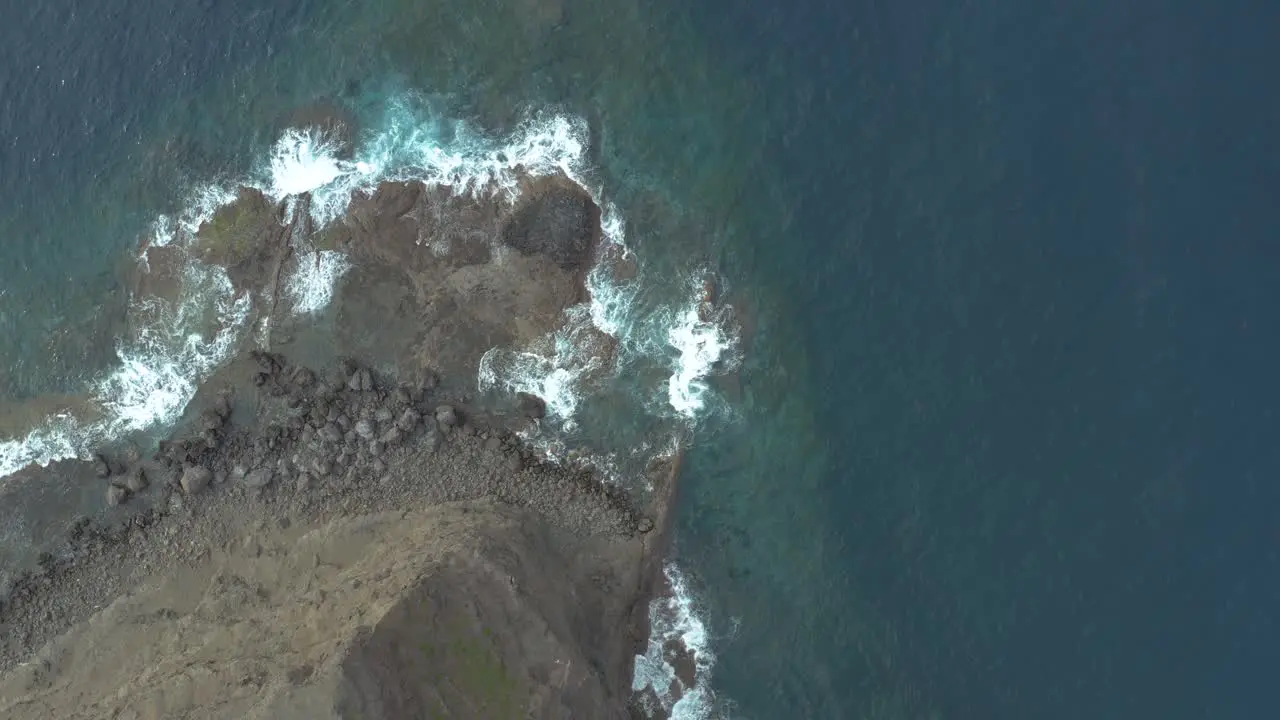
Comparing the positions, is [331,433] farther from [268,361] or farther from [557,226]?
[557,226]

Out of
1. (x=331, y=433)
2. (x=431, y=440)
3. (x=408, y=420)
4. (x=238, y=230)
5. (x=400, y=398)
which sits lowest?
(x=331, y=433)

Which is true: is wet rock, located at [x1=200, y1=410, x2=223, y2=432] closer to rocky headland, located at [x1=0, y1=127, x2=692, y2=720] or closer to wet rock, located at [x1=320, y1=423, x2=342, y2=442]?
rocky headland, located at [x1=0, y1=127, x2=692, y2=720]

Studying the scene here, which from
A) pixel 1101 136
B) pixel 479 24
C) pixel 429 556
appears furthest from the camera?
pixel 479 24

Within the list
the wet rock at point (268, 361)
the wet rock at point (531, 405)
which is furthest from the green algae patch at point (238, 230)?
the wet rock at point (531, 405)

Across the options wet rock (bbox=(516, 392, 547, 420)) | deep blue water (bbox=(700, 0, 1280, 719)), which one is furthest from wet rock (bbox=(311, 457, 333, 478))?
deep blue water (bbox=(700, 0, 1280, 719))

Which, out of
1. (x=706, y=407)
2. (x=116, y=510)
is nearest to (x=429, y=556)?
(x=706, y=407)

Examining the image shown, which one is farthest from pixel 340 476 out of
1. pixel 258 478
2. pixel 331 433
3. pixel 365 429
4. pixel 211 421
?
pixel 211 421

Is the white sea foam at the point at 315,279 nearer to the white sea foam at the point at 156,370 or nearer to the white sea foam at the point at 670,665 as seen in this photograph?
the white sea foam at the point at 156,370

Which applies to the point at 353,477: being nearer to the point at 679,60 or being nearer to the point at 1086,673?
the point at 679,60
